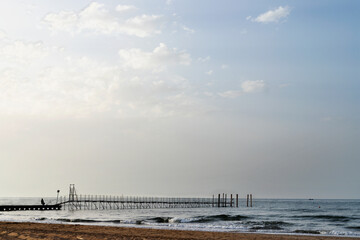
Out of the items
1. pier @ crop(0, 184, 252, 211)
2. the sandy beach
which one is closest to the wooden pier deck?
pier @ crop(0, 184, 252, 211)

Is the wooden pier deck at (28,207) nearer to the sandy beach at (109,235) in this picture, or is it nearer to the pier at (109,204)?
the pier at (109,204)

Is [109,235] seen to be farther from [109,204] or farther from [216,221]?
[109,204]

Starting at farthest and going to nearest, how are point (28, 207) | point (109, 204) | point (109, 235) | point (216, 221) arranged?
point (109, 204)
point (28, 207)
point (216, 221)
point (109, 235)

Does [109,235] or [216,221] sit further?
[216,221]

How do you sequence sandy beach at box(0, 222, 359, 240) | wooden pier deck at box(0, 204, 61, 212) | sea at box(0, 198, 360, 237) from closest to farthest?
sandy beach at box(0, 222, 359, 240) < sea at box(0, 198, 360, 237) < wooden pier deck at box(0, 204, 61, 212)

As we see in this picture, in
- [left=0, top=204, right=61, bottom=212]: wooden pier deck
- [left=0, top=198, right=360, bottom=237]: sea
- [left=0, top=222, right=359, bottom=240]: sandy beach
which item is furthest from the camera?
[left=0, top=204, right=61, bottom=212]: wooden pier deck

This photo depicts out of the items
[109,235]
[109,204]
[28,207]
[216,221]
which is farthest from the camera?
[109,204]

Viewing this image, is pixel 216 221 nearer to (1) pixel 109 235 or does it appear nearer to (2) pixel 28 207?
(1) pixel 109 235

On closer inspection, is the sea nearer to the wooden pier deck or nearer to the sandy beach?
the wooden pier deck

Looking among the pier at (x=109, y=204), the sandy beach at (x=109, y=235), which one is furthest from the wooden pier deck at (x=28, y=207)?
the sandy beach at (x=109, y=235)

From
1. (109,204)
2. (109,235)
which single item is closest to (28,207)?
(109,204)

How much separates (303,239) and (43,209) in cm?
5310

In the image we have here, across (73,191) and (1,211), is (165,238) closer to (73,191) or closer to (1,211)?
(1,211)

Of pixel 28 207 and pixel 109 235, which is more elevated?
pixel 109 235
